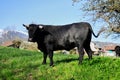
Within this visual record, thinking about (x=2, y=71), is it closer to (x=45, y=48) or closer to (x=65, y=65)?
(x=45, y=48)

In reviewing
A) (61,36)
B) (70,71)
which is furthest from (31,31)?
(70,71)

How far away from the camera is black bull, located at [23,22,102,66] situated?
50.6 feet

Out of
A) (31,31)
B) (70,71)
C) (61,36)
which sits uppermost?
(31,31)

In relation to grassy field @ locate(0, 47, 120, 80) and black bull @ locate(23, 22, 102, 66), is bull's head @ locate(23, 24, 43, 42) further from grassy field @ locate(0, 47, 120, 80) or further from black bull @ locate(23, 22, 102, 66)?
grassy field @ locate(0, 47, 120, 80)

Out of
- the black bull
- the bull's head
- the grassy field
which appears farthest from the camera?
the bull's head

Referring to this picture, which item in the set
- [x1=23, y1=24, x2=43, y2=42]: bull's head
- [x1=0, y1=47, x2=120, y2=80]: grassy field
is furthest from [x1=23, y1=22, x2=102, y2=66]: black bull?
[x1=0, y1=47, x2=120, y2=80]: grassy field

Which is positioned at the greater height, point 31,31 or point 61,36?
point 31,31

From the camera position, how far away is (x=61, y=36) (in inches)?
638

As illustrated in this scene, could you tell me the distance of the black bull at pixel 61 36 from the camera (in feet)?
50.6

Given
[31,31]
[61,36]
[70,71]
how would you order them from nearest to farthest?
1. [70,71]
2. [61,36]
3. [31,31]

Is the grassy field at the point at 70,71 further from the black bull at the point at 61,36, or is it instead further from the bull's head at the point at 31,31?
the bull's head at the point at 31,31

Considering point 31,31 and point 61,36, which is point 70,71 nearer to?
point 61,36

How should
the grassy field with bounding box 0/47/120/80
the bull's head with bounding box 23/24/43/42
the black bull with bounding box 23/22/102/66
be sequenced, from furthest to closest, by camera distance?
the bull's head with bounding box 23/24/43/42
the black bull with bounding box 23/22/102/66
the grassy field with bounding box 0/47/120/80

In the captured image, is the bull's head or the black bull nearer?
the black bull
